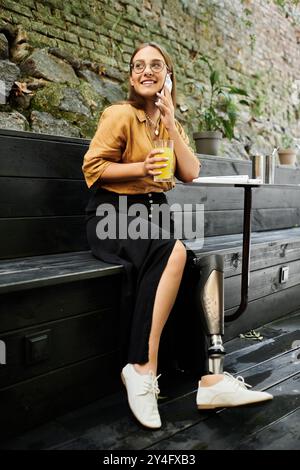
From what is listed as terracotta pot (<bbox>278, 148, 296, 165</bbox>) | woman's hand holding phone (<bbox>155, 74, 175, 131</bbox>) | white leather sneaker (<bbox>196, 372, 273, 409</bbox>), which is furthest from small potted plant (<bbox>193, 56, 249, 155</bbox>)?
white leather sneaker (<bbox>196, 372, 273, 409</bbox>)

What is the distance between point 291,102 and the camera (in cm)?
562

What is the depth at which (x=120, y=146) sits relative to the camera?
1.79 m

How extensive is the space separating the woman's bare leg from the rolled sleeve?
1.47ft

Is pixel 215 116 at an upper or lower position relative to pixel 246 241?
upper

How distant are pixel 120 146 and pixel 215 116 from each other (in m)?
2.36

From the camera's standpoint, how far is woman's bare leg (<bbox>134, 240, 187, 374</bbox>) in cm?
153

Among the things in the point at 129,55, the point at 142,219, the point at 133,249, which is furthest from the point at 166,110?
the point at 129,55

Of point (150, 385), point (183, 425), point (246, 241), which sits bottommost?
point (183, 425)

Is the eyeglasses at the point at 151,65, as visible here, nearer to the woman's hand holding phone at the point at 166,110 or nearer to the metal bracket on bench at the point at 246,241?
the woman's hand holding phone at the point at 166,110

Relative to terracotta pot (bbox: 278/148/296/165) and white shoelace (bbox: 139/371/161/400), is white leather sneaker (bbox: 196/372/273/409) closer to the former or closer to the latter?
white shoelace (bbox: 139/371/161/400)

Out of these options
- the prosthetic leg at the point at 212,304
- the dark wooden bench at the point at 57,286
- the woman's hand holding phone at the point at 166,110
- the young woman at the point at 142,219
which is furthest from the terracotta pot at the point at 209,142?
the prosthetic leg at the point at 212,304

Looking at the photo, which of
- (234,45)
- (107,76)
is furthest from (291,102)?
(107,76)

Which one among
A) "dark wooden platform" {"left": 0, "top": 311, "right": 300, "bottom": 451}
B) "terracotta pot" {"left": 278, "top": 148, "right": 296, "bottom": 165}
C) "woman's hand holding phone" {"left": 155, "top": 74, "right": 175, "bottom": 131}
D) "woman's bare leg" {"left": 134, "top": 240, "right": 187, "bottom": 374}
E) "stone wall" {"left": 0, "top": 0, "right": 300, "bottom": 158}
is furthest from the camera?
"terracotta pot" {"left": 278, "top": 148, "right": 296, "bottom": 165}

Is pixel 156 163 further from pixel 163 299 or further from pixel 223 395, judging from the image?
pixel 223 395
